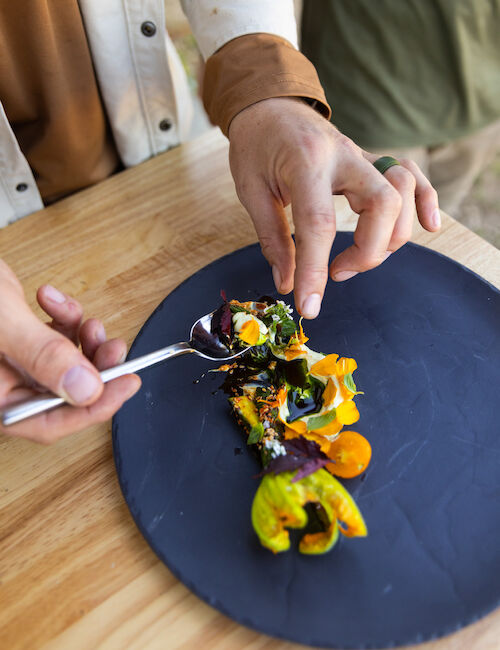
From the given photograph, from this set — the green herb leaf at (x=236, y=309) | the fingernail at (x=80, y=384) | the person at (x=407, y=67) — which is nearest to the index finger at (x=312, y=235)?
the green herb leaf at (x=236, y=309)

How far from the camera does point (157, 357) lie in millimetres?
800

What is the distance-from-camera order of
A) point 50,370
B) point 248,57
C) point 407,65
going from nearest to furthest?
1. point 50,370
2. point 248,57
3. point 407,65

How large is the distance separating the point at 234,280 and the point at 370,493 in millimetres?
463


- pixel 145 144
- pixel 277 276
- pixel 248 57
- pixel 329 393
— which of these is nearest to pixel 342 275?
pixel 277 276

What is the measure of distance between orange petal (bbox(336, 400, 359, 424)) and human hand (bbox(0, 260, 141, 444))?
1.01 feet

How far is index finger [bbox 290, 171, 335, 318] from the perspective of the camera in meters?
0.82

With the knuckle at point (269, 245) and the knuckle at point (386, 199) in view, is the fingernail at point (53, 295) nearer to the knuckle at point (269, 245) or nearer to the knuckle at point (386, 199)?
the knuckle at point (269, 245)

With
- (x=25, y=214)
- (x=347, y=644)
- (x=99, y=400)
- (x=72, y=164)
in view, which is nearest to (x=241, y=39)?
(x=72, y=164)

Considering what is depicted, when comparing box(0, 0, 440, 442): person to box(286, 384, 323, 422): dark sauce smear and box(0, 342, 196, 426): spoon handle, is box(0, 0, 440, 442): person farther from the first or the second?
box(286, 384, 323, 422): dark sauce smear

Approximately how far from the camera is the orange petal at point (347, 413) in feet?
2.62

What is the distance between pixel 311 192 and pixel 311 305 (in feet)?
0.59

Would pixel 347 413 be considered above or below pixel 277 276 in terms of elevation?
below

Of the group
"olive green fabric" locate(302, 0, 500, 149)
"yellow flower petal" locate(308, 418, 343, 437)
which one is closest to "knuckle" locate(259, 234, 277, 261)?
"yellow flower petal" locate(308, 418, 343, 437)

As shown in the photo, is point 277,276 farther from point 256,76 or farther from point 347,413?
point 256,76
